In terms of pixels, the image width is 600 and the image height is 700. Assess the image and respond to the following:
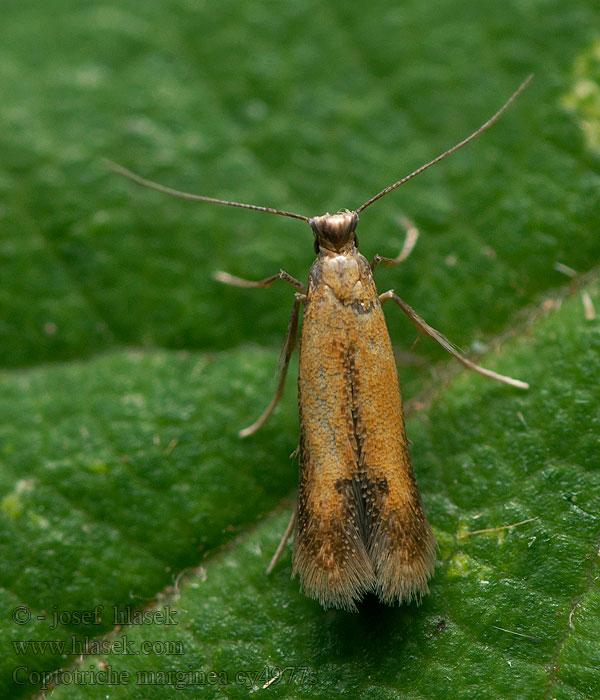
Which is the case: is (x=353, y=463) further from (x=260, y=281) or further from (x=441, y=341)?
(x=260, y=281)

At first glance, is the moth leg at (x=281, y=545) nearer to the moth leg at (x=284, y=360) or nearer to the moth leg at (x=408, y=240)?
the moth leg at (x=284, y=360)

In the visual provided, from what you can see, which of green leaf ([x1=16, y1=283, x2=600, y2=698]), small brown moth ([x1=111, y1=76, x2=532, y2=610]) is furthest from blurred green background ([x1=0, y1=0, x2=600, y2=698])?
small brown moth ([x1=111, y1=76, x2=532, y2=610])

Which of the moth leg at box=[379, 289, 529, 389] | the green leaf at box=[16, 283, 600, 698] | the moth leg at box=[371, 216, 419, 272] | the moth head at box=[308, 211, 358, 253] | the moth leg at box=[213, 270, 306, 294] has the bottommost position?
the green leaf at box=[16, 283, 600, 698]

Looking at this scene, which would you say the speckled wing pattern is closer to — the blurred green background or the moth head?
the moth head

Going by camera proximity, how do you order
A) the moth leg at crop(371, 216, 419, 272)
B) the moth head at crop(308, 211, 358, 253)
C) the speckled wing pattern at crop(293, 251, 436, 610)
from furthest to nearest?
the moth leg at crop(371, 216, 419, 272)
the moth head at crop(308, 211, 358, 253)
the speckled wing pattern at crop(293, 251, 436, 610)

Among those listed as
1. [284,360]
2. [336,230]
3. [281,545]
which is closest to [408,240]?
[336,230]

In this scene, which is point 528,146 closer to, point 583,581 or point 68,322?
point 583,581
